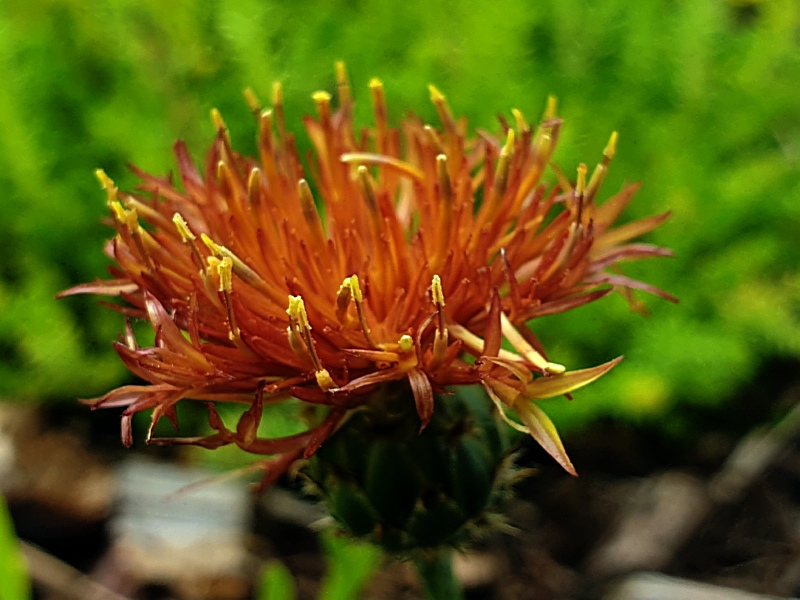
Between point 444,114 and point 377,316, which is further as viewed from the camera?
point 444,114

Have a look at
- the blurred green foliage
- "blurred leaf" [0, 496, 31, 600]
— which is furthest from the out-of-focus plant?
the blurred green foliage

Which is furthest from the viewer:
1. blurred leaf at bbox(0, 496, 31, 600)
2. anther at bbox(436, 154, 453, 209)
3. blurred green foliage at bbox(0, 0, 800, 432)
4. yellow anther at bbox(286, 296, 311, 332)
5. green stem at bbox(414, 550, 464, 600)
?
blurred green foliage at bbox(0, 0, 800, 432)

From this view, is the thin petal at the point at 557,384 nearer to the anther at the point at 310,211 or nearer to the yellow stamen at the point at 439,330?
the yellow stamen at the point at 439,330

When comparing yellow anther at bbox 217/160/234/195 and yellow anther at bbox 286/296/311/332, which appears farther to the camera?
yellow anther at bbox 217/160/234/195

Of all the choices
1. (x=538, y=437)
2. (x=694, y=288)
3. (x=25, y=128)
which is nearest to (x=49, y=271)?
(x=25, y=128)

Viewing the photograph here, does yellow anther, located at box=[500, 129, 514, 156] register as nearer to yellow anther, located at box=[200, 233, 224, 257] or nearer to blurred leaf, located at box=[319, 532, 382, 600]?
yellow anther, located at box=[200, 233, 224, 257]

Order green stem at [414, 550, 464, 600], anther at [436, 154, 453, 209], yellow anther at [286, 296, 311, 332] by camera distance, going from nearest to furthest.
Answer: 1. yellow anther at [286, 296, 311, 332]
2. anther at [436, 154, 453, 209]
3. green stem at [414, 550, 464, 600]

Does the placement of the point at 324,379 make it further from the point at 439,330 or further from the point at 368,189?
the point at 368,189

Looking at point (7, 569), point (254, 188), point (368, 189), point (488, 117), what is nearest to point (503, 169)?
point (368, 189)

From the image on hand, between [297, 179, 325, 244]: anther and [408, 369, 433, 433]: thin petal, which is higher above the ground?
[297, 179, 325, 244]: anther
